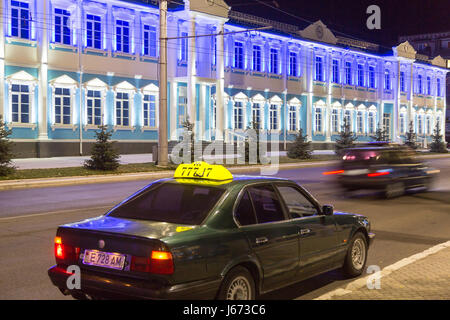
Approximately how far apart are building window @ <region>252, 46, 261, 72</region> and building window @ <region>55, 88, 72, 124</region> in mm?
17903

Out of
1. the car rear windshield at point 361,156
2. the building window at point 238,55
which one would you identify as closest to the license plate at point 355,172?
the car rear windshield at point 361,156

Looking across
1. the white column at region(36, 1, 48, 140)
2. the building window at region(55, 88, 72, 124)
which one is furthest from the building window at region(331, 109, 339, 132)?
the white column at region(36, 1, 48, 140)

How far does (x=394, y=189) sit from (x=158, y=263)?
515 inches

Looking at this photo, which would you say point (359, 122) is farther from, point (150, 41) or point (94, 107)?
point (94, 107)

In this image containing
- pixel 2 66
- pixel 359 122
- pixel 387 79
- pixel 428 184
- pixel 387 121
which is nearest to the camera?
pixel 428 184

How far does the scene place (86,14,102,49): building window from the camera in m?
35.2

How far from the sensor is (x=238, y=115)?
4641 centimetres

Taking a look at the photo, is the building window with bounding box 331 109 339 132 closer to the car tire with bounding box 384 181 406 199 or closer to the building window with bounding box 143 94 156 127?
the building window with bounding box 143 94 156 127

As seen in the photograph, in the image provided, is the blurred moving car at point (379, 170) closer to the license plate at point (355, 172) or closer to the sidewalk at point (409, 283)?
the license plate at point (355, 172)

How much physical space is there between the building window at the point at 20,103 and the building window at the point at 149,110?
8850 mm

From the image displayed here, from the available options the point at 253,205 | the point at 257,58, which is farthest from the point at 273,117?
the point at 253,205

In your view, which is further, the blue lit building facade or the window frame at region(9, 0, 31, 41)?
the blue lit building facade
